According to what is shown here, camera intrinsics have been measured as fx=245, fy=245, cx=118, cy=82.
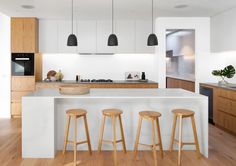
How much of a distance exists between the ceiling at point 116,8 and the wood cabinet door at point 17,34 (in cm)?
27

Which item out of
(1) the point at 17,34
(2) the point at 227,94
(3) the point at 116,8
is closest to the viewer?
(2) the point at 227,94

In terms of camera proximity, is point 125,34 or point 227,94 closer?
point 227,94

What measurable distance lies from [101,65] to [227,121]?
3.44 m

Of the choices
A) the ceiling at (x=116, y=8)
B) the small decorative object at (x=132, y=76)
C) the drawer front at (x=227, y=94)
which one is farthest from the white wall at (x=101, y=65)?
the drawer front at (x=227, y=94)

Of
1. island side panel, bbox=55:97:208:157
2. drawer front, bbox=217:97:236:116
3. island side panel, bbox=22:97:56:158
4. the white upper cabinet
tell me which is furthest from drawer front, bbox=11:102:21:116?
drawer front, bbox=217:97:236:116

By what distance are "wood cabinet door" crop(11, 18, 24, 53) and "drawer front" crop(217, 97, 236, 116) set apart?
478 cm

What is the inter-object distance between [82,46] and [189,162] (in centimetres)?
404

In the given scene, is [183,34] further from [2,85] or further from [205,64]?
[2,85]

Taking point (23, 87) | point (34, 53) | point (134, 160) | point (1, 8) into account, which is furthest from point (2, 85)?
point (134, 160)

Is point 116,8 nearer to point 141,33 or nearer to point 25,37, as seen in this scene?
point 141,33

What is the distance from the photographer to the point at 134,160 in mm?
3486

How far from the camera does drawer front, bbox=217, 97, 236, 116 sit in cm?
465

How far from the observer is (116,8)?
5.16 metres

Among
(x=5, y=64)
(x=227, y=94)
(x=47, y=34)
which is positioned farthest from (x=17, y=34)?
(x=227, y=94)
